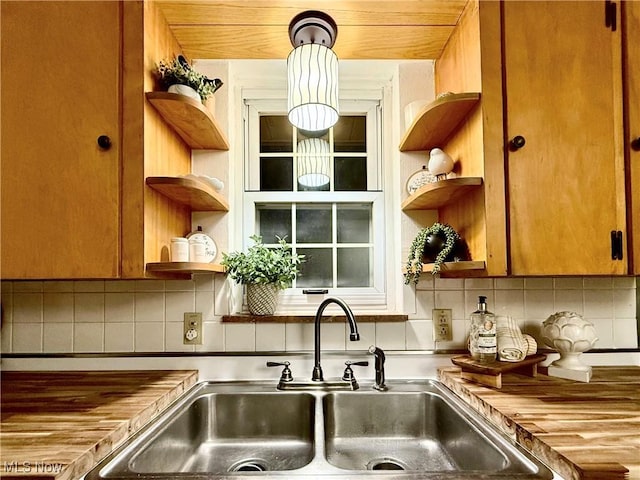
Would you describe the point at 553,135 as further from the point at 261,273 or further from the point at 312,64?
the point at 261,273

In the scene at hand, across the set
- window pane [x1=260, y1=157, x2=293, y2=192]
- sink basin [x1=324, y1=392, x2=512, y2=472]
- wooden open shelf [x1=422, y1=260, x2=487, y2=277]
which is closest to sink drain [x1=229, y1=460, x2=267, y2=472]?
sink basin [x1=324, y1=392, x2=512, y2=472]

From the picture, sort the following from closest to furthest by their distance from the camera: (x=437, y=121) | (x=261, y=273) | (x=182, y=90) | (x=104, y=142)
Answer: (x=104, y=142)
(x=182, y=90)
(x=437, y=121)
(x=261, y=273)

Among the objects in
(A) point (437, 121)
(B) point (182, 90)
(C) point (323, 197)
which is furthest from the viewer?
(C) point (323, 197)

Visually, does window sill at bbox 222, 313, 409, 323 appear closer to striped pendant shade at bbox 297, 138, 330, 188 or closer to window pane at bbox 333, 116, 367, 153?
striped pendant shade at bbox 297, 138, 330, 188

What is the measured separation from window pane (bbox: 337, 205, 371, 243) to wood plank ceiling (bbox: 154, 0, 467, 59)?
0.64 metres

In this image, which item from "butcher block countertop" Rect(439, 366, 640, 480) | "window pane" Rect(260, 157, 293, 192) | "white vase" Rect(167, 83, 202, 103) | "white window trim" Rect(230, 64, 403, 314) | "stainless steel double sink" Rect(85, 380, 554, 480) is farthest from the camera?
"window pane" Rect(260, 157, 293, 192)

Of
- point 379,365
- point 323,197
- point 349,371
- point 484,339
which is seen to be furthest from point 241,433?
point 323,197

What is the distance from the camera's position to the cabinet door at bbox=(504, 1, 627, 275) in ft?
4.20

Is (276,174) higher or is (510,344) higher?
(276,174)

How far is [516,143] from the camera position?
50.1 inches

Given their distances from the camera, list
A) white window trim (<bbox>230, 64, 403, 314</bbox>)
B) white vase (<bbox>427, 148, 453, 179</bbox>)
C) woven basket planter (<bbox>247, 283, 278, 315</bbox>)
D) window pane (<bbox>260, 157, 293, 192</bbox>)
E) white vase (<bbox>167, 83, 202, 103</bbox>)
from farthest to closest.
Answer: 1. window pane (<bbox>260, 157, 293, 192</bbox>)
2. white window trim (<bbox>230, 64, 403, 314</bbox>)
3. woven basket planter (<bbox>247, 283, 278, 315</bbox>)
4. white vase (<bbox>427, 148, 453, 179</bbox>)
5. white vase (<bbox>167, 83, 202, 103</bbox>)

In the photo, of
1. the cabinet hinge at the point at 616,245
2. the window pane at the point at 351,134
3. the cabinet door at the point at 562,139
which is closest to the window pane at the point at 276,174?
the window pane at the point at 351,134

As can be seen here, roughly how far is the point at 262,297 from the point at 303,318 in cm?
18

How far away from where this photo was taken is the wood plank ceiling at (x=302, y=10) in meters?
1.41
